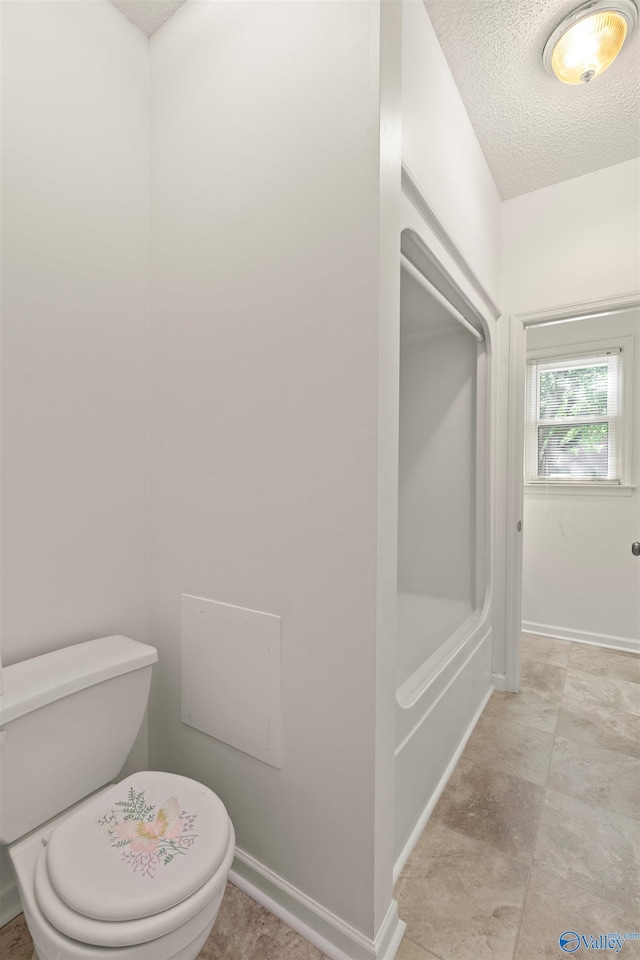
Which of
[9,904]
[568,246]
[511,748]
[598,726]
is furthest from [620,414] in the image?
[9,904]

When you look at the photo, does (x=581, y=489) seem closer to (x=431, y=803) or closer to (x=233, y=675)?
(x=431, y=803)

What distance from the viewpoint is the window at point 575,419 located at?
320 centimetres

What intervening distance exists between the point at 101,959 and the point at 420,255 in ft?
6.22

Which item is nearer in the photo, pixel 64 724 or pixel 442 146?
pixel 64 724

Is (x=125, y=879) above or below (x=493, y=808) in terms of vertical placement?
above

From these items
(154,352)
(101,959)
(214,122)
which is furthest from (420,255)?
(101,959)

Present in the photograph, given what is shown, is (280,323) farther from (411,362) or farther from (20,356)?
(411,362)

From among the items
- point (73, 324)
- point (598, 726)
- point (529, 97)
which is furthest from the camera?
point (598, 726)

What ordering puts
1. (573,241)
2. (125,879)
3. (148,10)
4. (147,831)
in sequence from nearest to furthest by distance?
(125,879) → (147,831) → (148,10) → (573,241)

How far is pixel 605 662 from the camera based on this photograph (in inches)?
113

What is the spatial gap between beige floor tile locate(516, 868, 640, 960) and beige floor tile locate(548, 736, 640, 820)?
455 millimetres

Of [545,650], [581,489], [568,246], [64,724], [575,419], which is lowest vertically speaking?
[545,650]

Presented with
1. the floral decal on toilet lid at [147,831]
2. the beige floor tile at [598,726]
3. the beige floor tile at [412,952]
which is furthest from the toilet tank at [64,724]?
the beige floor tile at [598,726]

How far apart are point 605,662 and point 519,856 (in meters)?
1.91
